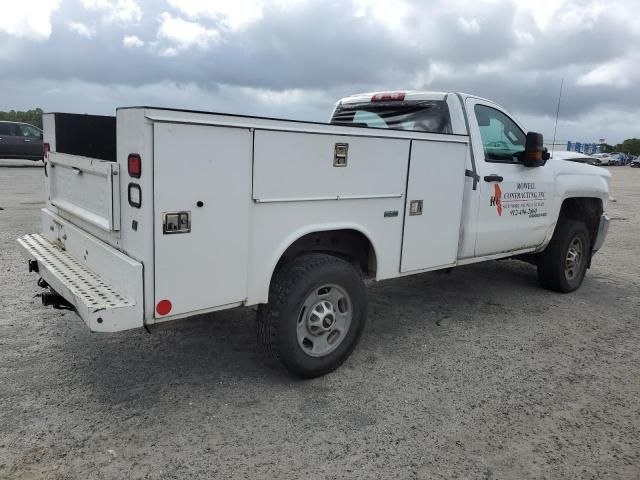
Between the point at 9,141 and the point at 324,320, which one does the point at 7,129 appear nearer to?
the point at 9,141

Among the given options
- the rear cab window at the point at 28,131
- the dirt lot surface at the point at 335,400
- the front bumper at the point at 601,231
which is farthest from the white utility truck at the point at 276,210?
the rear cab window at the point at 28,131

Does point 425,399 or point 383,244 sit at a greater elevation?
point 383,244

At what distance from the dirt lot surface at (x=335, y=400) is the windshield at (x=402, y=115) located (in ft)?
5.97

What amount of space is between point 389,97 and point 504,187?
140 centimetres

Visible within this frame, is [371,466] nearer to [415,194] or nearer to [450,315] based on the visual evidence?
[415,194]

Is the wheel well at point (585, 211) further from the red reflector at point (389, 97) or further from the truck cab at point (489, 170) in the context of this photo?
the red reflector at point (389, 97)

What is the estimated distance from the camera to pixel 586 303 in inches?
239

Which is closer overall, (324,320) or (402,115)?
(324,320)

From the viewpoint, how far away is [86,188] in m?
3.68

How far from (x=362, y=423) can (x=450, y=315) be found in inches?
93.5

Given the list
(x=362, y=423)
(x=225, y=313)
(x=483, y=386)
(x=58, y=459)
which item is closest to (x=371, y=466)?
(x=362, y=423)

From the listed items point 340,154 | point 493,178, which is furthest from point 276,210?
point 493,178

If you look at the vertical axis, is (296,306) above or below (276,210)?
below

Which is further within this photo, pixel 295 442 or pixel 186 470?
pixel 295 442
